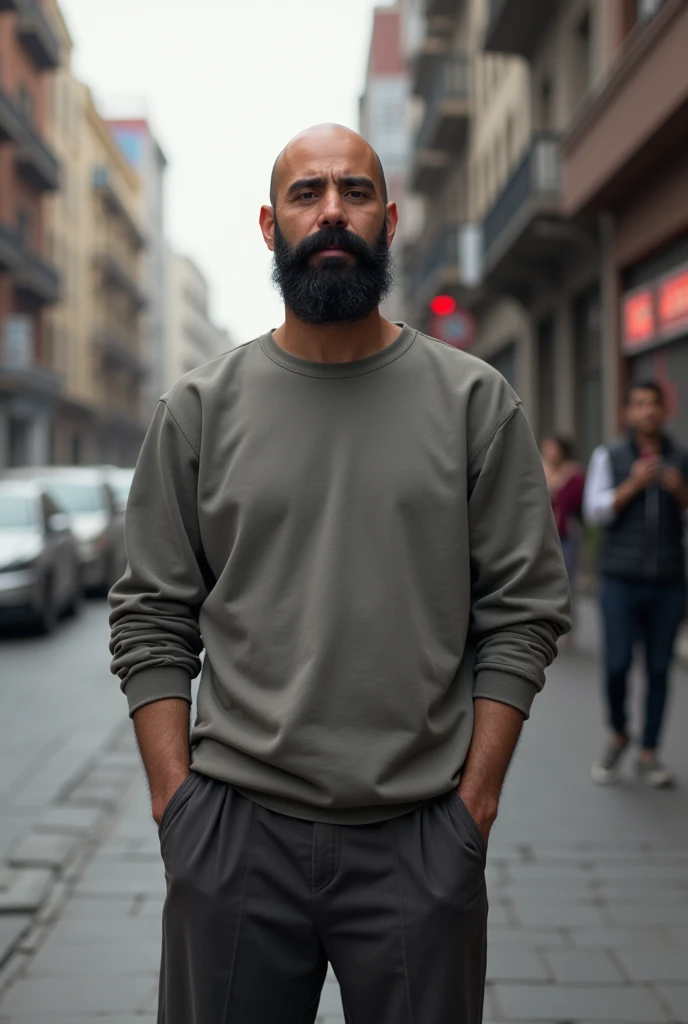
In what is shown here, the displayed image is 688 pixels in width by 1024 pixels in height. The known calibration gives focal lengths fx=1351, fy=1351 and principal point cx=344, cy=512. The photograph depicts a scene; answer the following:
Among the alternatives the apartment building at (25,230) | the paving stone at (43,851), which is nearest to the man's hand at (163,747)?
the paving stone at (43,851)

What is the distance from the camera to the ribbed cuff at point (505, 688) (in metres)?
2.20

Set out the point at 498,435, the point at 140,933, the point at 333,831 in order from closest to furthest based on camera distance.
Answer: the point at 333,831 < the point at 498,435 < the point at 140,933

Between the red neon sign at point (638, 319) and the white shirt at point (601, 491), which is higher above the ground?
the red neon sign at point (638, 319)

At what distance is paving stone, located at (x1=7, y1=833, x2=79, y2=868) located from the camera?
207 inches

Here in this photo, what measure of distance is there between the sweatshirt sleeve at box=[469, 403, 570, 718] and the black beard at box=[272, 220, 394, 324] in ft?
1.05

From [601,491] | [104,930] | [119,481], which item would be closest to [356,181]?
[104,930]

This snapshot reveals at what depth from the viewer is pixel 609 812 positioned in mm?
6031

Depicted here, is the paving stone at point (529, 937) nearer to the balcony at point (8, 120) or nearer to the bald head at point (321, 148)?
the bald head at point (321, 148)

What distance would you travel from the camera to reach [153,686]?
89.0 inches

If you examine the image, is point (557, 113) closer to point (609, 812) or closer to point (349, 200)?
point (609, 812)

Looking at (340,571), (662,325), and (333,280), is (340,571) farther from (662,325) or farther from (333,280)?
(662,325)

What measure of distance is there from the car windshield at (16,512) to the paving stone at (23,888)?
30.1 feet

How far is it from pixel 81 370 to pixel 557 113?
1552 inches

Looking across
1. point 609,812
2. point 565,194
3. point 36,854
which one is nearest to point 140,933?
point 36,854
